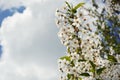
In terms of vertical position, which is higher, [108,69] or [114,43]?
[114,43]

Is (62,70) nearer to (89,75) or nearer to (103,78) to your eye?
(89,75)

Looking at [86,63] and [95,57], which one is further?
[95,57]

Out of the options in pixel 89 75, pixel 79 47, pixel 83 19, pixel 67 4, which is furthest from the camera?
pixel 67 4

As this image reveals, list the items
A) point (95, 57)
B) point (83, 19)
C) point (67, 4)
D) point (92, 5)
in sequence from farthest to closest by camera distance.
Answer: point (92, 5), point (67, 4), point (83, 19), point (95, 57)

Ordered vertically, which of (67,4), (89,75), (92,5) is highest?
(92,5)

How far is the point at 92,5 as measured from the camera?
8359 mm

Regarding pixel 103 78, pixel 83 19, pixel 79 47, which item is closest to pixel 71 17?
pixel 83 19

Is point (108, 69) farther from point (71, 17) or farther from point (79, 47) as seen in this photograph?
point (71, 17)

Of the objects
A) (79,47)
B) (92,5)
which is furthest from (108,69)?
(92,5)

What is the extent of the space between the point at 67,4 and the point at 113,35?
4.52 feet

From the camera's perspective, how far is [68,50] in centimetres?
642

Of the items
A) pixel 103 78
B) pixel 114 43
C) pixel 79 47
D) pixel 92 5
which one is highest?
pixel 92 5

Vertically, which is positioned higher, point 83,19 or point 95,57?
point 83,19

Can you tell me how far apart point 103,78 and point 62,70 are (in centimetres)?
192
